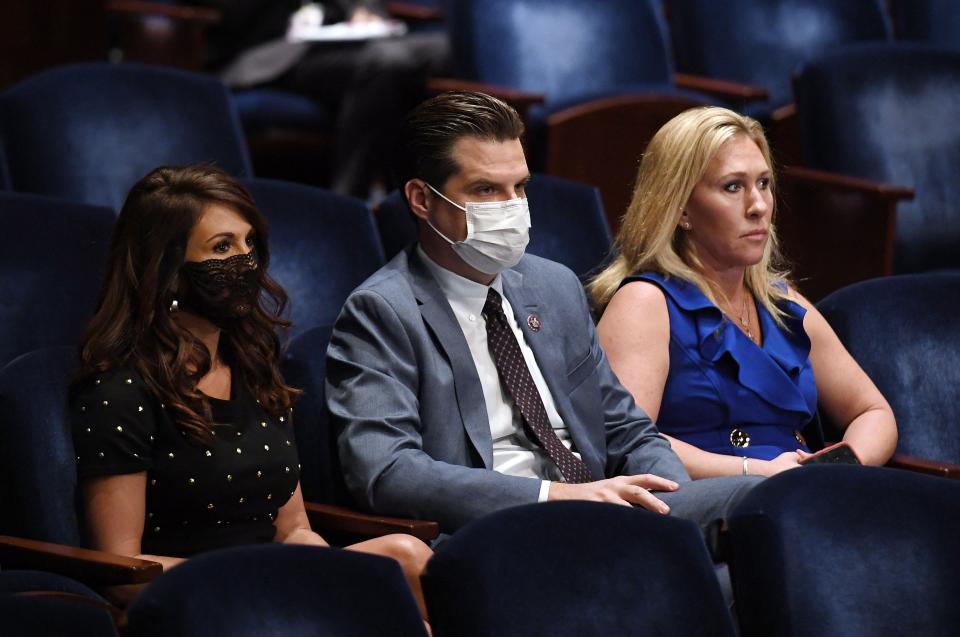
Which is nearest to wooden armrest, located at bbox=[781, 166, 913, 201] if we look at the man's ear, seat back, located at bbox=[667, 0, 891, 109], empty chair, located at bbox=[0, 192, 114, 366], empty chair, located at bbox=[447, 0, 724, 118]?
empty chair, located at bbox=[447, 0, 724, 118]

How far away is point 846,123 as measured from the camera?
1341 millimetres

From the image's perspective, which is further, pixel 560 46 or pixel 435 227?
pixel 560 46

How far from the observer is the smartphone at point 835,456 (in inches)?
34.8

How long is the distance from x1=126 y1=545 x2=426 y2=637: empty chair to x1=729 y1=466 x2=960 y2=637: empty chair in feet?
0.54

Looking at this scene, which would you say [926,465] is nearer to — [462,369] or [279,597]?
[462,369]

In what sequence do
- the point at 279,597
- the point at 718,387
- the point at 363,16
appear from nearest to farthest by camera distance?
the point at 279,597 → the point at 718,387 → the point at 363,16

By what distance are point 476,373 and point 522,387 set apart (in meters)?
0.03

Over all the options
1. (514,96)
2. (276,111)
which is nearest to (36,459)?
(514,96)

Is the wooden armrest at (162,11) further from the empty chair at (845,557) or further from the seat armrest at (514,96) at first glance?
the empty chair at (845,557)

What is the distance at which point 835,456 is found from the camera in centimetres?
89

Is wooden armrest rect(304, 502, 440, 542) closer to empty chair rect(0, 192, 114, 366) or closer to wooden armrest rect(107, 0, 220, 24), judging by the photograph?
empty chair rect(0, 192, 114, 366)

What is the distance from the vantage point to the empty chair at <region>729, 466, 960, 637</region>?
69cm

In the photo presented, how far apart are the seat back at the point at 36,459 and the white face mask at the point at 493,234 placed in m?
0.21

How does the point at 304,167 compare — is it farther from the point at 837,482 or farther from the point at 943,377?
the point at 837,482
